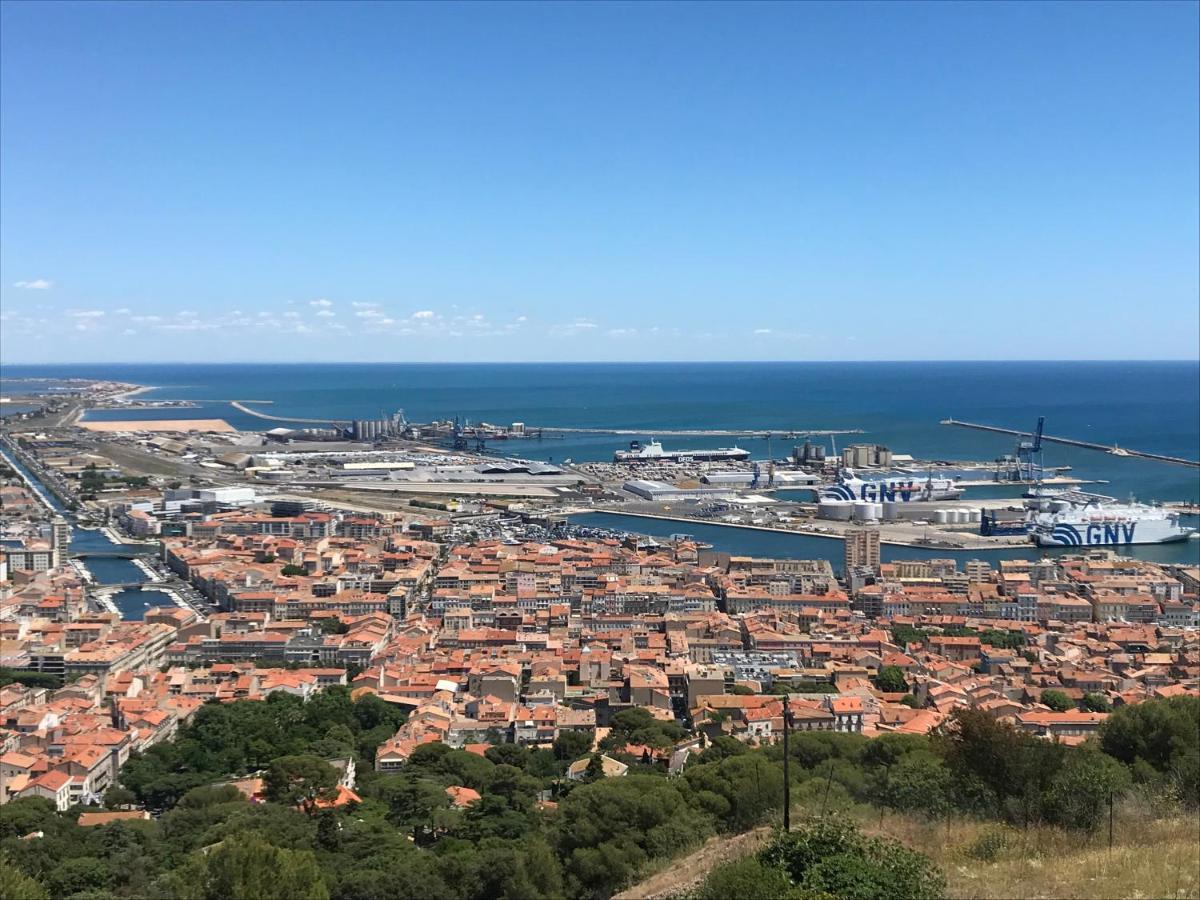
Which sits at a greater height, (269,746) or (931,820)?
(931,820)

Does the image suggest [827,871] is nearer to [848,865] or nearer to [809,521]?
[848,865]

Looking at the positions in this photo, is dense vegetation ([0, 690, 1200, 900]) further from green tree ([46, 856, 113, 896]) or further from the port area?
the port area

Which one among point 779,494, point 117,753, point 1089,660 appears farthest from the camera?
point 779,494

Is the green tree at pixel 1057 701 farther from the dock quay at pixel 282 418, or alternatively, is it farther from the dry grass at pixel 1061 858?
the dock quay at pixel 282 418

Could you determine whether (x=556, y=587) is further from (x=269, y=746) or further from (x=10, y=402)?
(x=10, y=402)

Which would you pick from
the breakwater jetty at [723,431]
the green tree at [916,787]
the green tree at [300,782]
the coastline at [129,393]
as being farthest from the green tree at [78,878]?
the coastline at [129,393]

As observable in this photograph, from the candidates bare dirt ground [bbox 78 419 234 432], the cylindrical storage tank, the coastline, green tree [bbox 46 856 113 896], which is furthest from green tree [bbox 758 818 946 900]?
the coastline

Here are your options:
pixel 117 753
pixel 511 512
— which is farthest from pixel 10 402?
pixel 117 753
